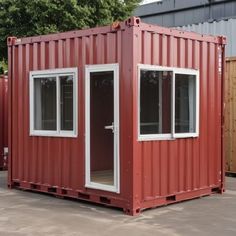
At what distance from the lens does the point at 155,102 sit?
8773 millimetres

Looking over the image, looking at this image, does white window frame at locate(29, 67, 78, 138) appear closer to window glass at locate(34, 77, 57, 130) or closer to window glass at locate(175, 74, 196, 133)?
window glass at locate(34, 77, 57, 130)

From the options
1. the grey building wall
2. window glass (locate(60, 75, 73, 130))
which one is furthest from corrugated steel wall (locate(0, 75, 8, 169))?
the grey building wall

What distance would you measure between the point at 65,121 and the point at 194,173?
98.7 inches

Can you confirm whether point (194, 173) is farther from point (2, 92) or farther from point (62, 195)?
point (2, 92)

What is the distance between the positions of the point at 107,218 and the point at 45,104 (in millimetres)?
2953

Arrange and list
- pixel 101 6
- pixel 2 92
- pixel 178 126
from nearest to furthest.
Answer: pixel 178 126 → pixel 2 92 → pixel 101 6

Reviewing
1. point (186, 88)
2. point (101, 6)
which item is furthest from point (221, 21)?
point (186, 88)

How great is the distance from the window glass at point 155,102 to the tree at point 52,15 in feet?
26.5

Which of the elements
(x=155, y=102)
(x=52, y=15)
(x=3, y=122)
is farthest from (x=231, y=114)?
(x=52, y=15)

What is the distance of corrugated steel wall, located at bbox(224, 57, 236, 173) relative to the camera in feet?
40.7

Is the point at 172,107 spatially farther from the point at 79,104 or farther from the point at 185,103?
the point at 79,104

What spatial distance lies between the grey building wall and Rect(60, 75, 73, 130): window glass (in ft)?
39.1

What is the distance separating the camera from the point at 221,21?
705 inches

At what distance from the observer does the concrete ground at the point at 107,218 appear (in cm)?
722
